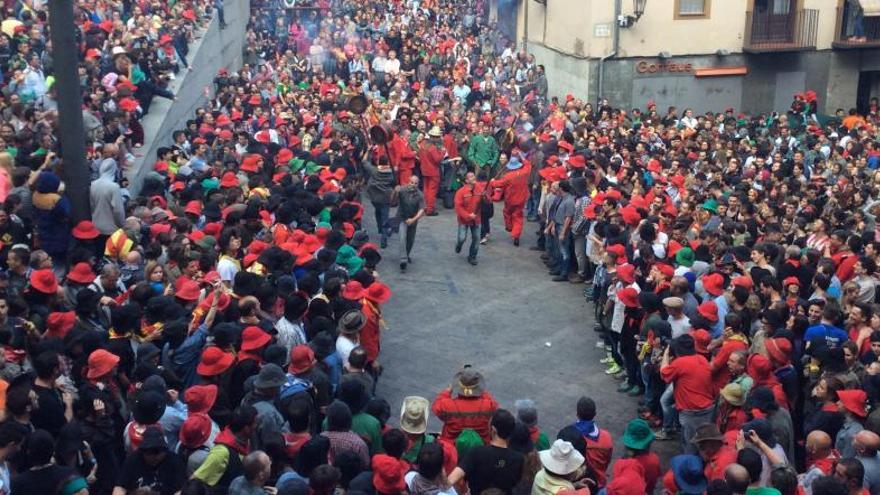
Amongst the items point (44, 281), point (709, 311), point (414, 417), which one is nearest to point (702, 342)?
point (709, 311)

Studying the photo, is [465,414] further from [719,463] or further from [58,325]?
[58,325]

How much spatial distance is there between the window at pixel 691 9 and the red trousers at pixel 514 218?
1054 cm

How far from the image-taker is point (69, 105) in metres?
9.79

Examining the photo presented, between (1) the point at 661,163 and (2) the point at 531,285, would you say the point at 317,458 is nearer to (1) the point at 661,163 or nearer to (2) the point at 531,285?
(2) the point at 531,285

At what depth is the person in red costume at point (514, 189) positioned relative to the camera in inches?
615

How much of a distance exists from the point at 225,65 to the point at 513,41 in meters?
8.52

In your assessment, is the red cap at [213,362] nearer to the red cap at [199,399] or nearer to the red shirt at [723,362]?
the red cap at [199,399]

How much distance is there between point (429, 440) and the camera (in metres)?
7.68

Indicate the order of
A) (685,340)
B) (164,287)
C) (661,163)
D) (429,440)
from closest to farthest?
1. (429,440)
2. (685,340)
3. (164,287)
4. (661,163)

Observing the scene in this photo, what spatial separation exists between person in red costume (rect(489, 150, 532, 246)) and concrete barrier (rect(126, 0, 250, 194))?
16.8 feet

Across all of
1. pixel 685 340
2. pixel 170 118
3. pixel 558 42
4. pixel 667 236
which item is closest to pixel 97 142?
pixel 170 118

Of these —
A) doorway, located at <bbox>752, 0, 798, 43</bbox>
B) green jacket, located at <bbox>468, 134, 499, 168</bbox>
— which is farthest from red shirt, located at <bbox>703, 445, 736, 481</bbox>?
Answer: doorway, located at <bbox>752, 0, 798, 43</bbox>

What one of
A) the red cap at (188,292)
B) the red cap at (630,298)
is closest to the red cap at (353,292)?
the red cap at (188,292)

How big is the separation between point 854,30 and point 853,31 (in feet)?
0.11
